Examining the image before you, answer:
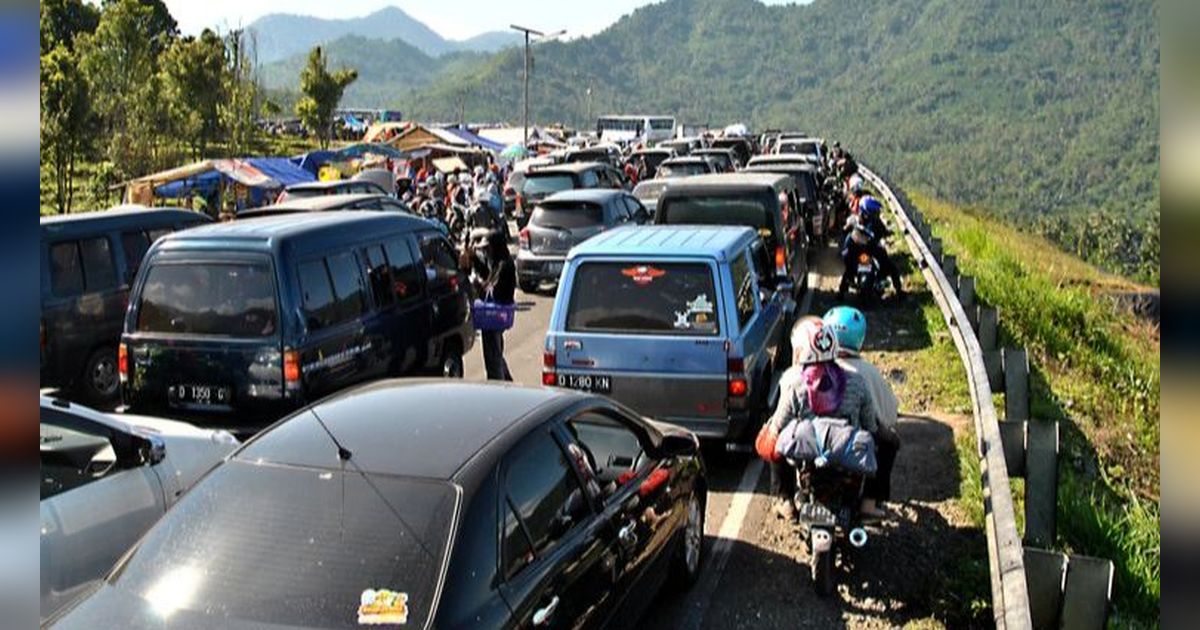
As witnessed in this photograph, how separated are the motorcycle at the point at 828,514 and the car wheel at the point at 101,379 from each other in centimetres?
820

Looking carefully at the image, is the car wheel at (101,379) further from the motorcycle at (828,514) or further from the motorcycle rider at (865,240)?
the motorcycle rider at (865,240)

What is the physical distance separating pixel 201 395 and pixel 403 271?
2442 millimetres

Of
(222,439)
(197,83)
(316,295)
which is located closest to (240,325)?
(316,295)

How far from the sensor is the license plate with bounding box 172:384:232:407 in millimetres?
8055

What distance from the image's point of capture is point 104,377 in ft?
36.8

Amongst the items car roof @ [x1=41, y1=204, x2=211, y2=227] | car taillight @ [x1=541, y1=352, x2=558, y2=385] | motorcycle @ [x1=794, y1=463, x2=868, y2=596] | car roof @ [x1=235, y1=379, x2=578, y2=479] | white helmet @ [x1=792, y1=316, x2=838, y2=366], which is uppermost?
car roof @ [x1=41, y1=204, x2=211, y2=227]

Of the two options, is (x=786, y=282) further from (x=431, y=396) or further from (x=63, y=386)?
(x=63, y=386)

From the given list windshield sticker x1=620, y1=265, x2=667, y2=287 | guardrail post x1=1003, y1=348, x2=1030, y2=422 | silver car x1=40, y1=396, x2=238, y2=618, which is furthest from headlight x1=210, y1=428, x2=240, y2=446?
guardrail post x1=1003, y1=348, x2=1030, y2=422

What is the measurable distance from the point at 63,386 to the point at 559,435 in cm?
805

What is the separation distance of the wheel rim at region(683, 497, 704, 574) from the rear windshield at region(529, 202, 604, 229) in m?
10.5

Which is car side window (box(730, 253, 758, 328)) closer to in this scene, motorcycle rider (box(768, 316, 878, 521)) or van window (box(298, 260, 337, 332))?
motorcycle rider (box(768, 316, 878, 521))

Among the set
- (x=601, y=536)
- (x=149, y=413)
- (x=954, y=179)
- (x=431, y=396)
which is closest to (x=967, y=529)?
(x=601, y=536)

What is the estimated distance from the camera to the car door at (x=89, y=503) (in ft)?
17.0

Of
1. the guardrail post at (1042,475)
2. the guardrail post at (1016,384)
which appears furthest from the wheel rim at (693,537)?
the guardrail post at (1016,384)
